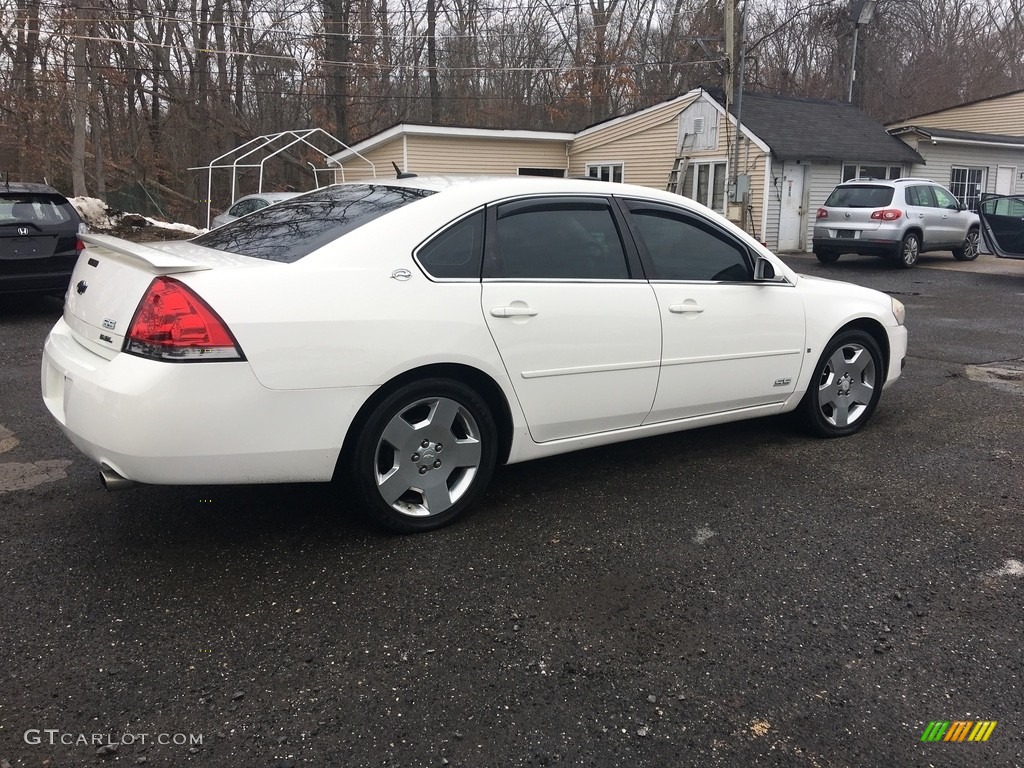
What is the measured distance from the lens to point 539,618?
9.96 feet

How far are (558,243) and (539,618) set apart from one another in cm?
179

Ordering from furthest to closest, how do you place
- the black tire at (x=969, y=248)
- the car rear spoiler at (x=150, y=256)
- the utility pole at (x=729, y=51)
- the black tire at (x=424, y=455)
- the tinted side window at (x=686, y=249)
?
the utility pole at (x=729, y=51)
the black tire at (x=969, y=248)
the tinted side window at (x=686, y=249)
the black tire at (x=424, y=455)
the car rear spoiler at (x=150, y=256)

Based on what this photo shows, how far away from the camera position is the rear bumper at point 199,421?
3.03m

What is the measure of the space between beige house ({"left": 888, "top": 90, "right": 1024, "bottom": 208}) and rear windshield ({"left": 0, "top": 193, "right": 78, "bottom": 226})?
2040 centimetres

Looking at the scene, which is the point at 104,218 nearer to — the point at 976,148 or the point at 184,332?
the point at 184,332

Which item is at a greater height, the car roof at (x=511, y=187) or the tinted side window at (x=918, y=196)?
the tinted side window at (x=918, y=196)

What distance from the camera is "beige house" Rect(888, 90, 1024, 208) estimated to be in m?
22.4

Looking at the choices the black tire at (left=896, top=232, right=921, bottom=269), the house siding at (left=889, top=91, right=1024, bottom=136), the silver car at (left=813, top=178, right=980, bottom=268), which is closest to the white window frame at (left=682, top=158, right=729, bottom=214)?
the silver car at (left=813, top=178, right=980, bottom=268)

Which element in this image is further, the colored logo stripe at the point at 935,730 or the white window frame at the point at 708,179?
the white window frame at the point at 708,179

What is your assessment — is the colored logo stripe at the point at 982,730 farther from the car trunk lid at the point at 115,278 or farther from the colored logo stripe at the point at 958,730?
the car trunk lid at the point at 115,278

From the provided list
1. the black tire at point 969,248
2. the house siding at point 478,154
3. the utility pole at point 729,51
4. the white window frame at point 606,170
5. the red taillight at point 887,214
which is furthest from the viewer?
the white window frame at point 606,170

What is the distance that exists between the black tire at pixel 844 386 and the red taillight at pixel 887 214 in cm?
1270

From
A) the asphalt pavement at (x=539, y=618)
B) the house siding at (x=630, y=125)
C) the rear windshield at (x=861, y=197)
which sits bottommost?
the asphalt pavement at (x=539, y=618)

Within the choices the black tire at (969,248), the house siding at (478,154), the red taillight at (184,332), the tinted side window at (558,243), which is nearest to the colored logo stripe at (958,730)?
the tinted side window at (558,243)
